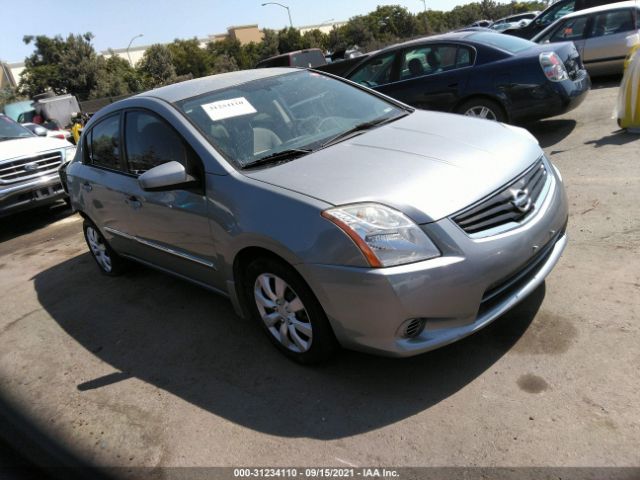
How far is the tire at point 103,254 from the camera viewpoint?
5285mm

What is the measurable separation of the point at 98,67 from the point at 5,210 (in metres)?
51.5

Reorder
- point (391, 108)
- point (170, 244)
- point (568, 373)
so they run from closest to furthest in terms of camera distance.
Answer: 1. point (568, 373)
2. point (170, 244)
3. point (391, 108)

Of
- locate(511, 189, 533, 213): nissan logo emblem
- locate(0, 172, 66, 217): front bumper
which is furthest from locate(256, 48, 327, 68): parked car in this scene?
locate(511, 189, 533, 213): nissan logo emblem

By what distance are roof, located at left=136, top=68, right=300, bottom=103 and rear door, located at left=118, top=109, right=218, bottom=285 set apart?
0.20m

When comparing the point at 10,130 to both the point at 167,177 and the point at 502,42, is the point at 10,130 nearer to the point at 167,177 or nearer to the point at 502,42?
the point at 167,177

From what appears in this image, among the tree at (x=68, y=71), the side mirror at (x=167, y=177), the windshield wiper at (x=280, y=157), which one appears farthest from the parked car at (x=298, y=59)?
the tree at (x=68, y=71)

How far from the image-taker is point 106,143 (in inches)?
185

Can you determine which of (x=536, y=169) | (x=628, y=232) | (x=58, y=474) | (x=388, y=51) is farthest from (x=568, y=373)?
(x=388, y=51)

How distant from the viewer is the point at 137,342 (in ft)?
13.4

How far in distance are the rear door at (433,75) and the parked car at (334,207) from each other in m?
3.15

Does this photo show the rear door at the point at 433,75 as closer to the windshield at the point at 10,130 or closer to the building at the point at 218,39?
the windshield at the point at 10,130

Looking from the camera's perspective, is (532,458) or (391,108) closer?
(532,458)

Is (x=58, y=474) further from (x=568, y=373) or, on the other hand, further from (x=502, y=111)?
(x=502, y=111)

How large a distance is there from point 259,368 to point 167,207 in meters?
1.29
